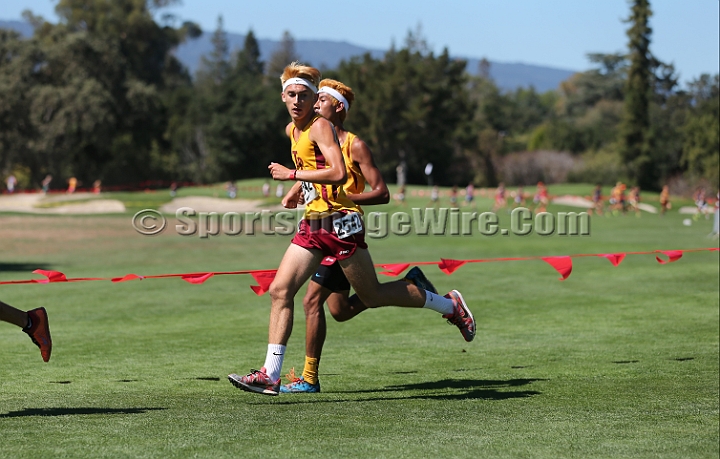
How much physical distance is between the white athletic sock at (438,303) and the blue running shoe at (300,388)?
1155mm

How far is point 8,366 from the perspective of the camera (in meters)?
9.25

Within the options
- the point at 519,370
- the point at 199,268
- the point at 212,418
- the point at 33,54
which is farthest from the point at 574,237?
the point at 33,54

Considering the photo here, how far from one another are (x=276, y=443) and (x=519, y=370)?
13.5ft

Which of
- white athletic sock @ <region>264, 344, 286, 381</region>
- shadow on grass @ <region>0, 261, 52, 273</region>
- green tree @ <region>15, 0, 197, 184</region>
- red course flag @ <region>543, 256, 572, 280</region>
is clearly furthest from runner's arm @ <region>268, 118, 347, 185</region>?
green tree @ <region>15, 0, 197, 184</region>

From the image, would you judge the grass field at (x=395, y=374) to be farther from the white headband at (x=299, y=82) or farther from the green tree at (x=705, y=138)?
the green tree at (x=705, y=138)

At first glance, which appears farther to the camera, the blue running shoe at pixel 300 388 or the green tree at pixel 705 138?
the green tree at pixel 705 138

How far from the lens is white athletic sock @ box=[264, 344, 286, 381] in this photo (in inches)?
283

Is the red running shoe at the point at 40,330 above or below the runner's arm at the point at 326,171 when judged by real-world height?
below

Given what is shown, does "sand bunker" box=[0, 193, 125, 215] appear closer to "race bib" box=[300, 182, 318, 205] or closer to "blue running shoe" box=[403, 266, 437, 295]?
"blue running shoe" box=[403, 266, 437, 295]

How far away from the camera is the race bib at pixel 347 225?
7.28m

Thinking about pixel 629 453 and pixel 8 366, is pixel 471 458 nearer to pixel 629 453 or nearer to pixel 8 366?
pixel 629 453
